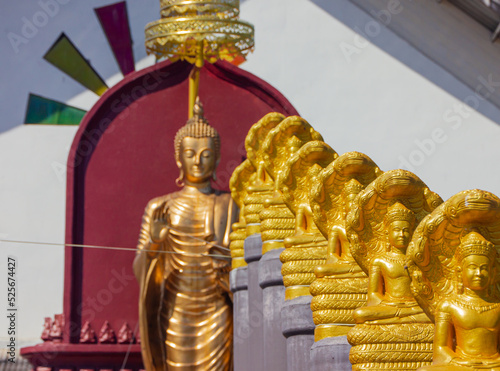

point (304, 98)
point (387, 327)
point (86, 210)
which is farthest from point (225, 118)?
point (387, 327)

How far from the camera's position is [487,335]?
2.61 m

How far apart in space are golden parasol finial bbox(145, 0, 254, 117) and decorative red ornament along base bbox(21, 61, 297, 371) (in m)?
0.39

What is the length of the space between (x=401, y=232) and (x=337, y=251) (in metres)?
0.44

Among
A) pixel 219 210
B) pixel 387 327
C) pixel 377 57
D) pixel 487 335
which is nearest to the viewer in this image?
pixel 487 335

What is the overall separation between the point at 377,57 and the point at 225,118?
1272mm

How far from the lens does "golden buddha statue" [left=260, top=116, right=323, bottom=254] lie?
4.45 meters

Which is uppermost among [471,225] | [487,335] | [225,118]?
[225,118]

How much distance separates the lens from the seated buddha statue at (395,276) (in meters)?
3.02

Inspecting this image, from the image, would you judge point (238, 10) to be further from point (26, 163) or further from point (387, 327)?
point (387, 327)

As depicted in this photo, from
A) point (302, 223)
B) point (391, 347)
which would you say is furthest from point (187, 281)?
point (391, 347)

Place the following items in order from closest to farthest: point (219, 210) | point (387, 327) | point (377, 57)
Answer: point (387, 327)
point (219, 210)
point (377, 57)

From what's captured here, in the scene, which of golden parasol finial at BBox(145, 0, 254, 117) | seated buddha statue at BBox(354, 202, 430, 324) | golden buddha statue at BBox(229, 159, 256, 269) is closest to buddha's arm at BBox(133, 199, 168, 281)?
golden parasol finial at BBox(145, 0, 254, 117)

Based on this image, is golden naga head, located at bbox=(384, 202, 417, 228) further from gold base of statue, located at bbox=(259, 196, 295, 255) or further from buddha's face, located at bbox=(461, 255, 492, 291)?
gold base of statue, located at bbox=(259, 196, 295, 255)

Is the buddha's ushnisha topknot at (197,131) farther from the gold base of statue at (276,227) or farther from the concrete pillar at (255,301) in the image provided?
the gold base of statue at (276,227)
